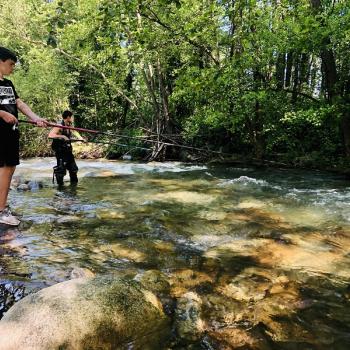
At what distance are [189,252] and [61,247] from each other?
1652mm

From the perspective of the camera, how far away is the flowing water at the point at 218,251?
3.24 meters

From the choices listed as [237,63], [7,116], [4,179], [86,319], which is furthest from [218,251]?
[237,63]

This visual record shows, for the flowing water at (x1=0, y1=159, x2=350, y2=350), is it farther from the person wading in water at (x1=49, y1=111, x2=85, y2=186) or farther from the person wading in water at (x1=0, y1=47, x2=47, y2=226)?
Answer: the person wading in water at (x1=0, y1=47, x2=47, y2=226)

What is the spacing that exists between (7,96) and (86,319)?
3.37 meters

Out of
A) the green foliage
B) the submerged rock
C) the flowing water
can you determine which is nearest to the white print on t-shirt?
the green foliage

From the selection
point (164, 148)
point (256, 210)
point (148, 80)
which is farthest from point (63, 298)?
point (148, 80)

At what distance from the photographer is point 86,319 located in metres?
2.88

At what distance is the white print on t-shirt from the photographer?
497 cm

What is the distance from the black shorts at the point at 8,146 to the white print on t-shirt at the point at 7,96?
0.34m

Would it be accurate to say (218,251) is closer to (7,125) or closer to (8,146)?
(8,146)

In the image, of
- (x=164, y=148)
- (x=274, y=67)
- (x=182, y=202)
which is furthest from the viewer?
(x=164, y=148)

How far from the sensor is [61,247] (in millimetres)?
4973

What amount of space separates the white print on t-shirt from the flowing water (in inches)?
70.0

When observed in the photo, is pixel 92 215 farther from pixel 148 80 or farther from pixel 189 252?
pixel 148 80
